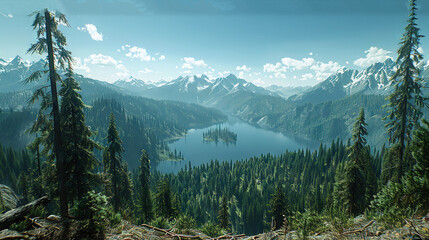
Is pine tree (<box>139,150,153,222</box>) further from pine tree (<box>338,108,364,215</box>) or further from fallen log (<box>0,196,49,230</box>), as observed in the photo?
pine tree (<box>338,108,364,215</box>)

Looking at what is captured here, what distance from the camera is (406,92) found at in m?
16.1

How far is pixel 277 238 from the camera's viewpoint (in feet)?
22.3

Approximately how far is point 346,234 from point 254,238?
3.08 meters

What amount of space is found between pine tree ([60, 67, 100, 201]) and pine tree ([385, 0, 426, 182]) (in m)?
24.5

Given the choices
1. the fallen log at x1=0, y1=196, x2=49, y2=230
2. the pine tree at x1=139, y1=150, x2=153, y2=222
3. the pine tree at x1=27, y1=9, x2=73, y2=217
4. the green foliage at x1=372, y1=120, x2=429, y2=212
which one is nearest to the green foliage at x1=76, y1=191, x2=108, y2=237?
the fallen log at x1=0, y1=196, x2=49, y2=230

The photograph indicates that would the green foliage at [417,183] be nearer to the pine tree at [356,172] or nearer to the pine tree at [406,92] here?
the pine tree at [406,92]

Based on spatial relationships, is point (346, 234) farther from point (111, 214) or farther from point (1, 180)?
point (1, 180)

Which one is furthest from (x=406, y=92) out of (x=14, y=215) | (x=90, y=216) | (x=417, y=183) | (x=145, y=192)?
(x=145, y=192)

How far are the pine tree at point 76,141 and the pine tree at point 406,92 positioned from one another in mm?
24497

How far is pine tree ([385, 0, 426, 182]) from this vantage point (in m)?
15.7

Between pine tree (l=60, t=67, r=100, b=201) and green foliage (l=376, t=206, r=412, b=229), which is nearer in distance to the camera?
green foliage (l=376, t=206, r=412, b=229)

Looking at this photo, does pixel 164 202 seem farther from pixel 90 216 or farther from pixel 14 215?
pixel 90 216

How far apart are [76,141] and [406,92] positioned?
27.4 m

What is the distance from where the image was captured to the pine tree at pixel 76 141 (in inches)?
549
